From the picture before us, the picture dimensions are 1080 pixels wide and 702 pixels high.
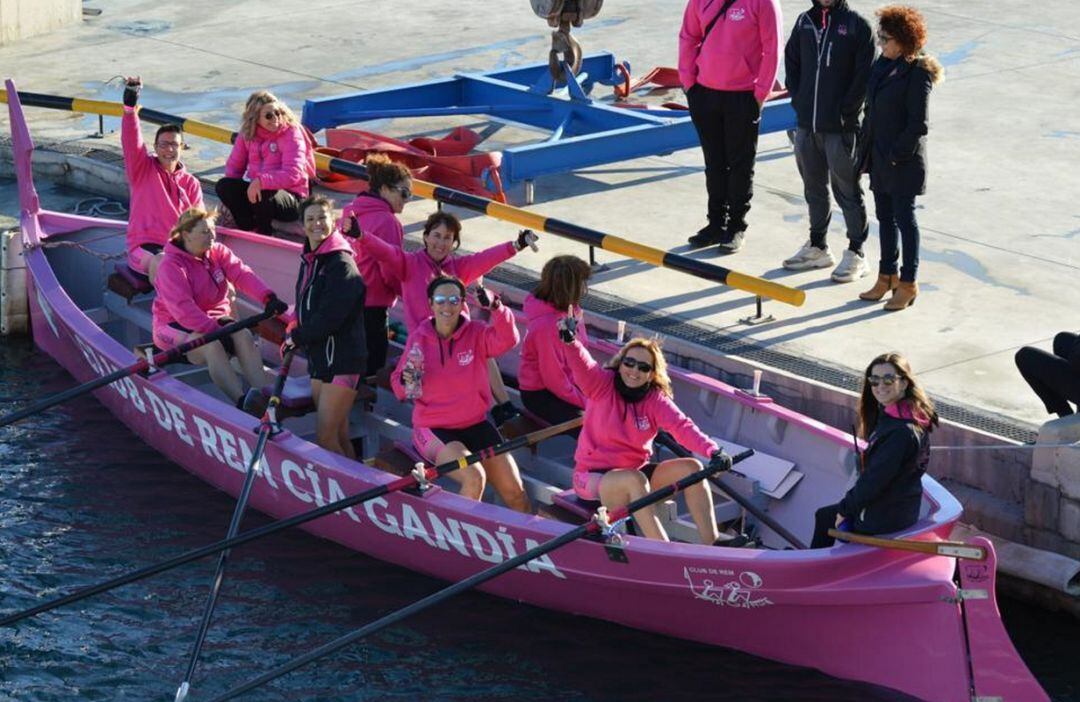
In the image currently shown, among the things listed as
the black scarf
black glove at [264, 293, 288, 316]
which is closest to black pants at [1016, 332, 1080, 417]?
the black scarf

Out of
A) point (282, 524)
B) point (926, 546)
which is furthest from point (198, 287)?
point (926, 546)

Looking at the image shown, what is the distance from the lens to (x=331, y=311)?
942 cm

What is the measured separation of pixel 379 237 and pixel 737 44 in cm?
301

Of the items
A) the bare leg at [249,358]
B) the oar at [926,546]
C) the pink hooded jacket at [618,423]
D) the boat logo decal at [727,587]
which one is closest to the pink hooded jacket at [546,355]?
the pink hooded jacket at [618,423]

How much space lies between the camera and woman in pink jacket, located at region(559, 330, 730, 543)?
27.3ft

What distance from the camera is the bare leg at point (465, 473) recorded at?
8.93m

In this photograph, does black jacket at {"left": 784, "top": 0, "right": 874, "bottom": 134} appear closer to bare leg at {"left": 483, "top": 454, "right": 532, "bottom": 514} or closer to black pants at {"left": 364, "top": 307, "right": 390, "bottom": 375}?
black pants at {"left": 364, "top": 307, "right": 390, "bottom": 375}

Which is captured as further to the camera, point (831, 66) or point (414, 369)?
point (831, 66)

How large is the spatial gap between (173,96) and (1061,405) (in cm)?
995

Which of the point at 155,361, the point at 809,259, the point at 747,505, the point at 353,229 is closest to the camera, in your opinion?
the point at 747,505

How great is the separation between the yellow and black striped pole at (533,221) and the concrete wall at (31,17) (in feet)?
15.5

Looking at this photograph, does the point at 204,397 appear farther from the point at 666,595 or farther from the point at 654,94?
the point at 654,94

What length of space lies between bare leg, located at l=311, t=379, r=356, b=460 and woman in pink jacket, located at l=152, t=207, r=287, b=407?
78 centimetres

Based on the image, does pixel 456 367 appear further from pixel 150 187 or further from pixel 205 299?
pixel 150 187
